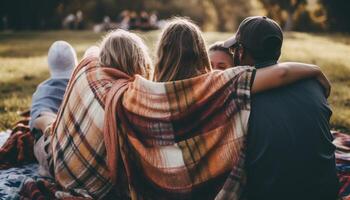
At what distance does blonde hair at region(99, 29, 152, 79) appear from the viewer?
389 centimetres

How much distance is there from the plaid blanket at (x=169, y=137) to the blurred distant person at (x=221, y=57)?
127 cm

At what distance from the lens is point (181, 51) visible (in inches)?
134

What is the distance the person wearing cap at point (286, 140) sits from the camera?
123 inches

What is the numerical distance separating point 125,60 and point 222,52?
1208 millimetres

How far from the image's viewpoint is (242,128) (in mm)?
3180

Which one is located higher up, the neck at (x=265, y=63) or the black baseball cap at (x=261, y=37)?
the black baseball cap at (x=261, y=37)

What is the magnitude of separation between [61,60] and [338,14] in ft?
92.3

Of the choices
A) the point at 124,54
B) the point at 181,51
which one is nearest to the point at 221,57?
the point at 124,54

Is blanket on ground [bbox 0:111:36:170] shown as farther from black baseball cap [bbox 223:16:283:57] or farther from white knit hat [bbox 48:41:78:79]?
black baseball cap [bbox 223:16:283:57]

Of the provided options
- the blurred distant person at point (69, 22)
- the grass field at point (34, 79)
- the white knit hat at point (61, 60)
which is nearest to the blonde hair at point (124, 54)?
the white knit hat at point (61, 60)

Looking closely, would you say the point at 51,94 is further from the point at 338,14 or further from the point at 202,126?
the point at 338,14

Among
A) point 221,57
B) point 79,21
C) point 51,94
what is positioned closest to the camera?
point 221,57

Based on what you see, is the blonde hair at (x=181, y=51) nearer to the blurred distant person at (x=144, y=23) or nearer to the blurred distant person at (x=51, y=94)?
the blurred distant person at (x=51, y=94)

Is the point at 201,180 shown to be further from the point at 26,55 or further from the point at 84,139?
the point at 26,55
